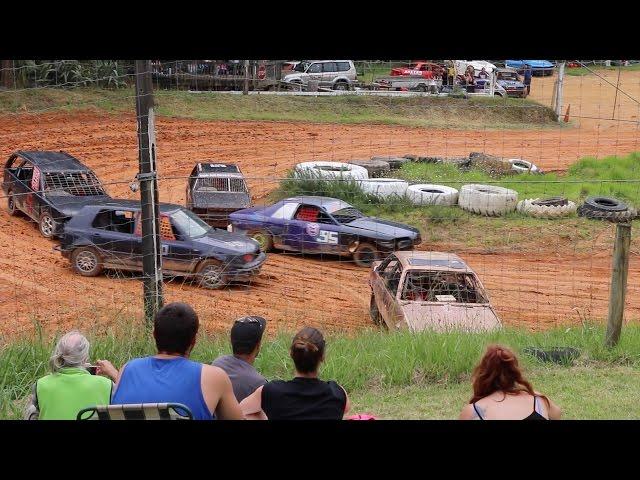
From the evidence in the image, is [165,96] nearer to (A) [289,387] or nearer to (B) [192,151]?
(B) [192,151]

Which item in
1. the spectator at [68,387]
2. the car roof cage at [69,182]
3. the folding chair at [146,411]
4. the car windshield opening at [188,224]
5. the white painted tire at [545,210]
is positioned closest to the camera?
the folding chair at [146,411]

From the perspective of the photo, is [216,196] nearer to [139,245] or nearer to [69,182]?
[69,182]

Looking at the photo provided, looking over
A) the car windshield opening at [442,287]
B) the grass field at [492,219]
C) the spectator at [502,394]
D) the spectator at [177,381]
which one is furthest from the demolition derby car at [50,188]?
the spectator at [502,394]

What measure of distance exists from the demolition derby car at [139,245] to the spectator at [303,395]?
31.7 feet

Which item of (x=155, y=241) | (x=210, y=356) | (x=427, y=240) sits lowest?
(x=427, y=240)

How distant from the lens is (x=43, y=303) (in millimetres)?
12180

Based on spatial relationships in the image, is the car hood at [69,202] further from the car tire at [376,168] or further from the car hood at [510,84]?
the car hood at [510,84]

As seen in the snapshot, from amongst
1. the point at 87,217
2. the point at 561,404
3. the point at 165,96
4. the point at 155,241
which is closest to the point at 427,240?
the point at 87,217

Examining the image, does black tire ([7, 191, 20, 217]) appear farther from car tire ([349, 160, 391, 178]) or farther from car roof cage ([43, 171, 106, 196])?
car tire ([349, 160, 391, 178])

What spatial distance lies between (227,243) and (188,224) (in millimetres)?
838

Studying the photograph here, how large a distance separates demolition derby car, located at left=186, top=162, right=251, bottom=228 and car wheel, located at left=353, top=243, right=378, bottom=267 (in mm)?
3191

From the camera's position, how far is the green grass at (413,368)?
22.6 ft

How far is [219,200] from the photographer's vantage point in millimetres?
18703

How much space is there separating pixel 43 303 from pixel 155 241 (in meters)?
4.07
